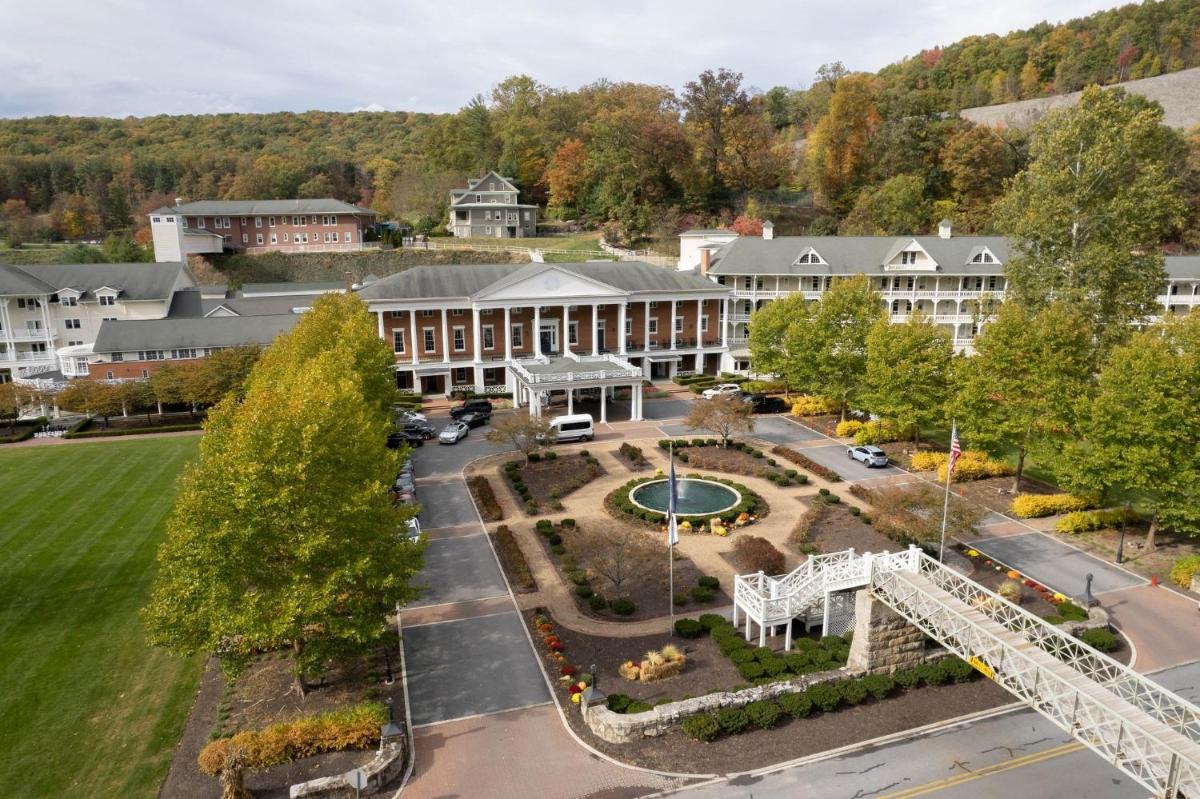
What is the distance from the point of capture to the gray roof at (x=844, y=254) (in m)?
66.6

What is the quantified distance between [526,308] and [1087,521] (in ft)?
137

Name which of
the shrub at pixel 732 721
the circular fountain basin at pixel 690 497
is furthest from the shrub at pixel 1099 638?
the circular fountain basin at pixel 690 497

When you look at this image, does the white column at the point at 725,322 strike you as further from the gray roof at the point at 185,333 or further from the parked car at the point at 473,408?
the gray roof at the point at 185,333

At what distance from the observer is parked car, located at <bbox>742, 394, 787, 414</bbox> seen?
5475cm

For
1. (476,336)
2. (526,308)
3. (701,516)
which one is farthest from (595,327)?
(701,516)

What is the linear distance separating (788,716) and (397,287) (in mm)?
48003

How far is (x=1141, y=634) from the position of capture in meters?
25.0

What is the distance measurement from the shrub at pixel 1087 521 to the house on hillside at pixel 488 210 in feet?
271

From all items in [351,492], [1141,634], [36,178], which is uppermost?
[36,178]

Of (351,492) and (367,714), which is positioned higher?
(351,492)

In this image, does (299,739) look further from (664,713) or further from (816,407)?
(816,407)

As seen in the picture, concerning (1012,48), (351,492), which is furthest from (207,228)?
(1012,48)

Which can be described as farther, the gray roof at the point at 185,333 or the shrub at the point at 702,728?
the gray roof at the point at 185,333

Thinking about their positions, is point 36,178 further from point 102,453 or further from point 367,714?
point 367,714
